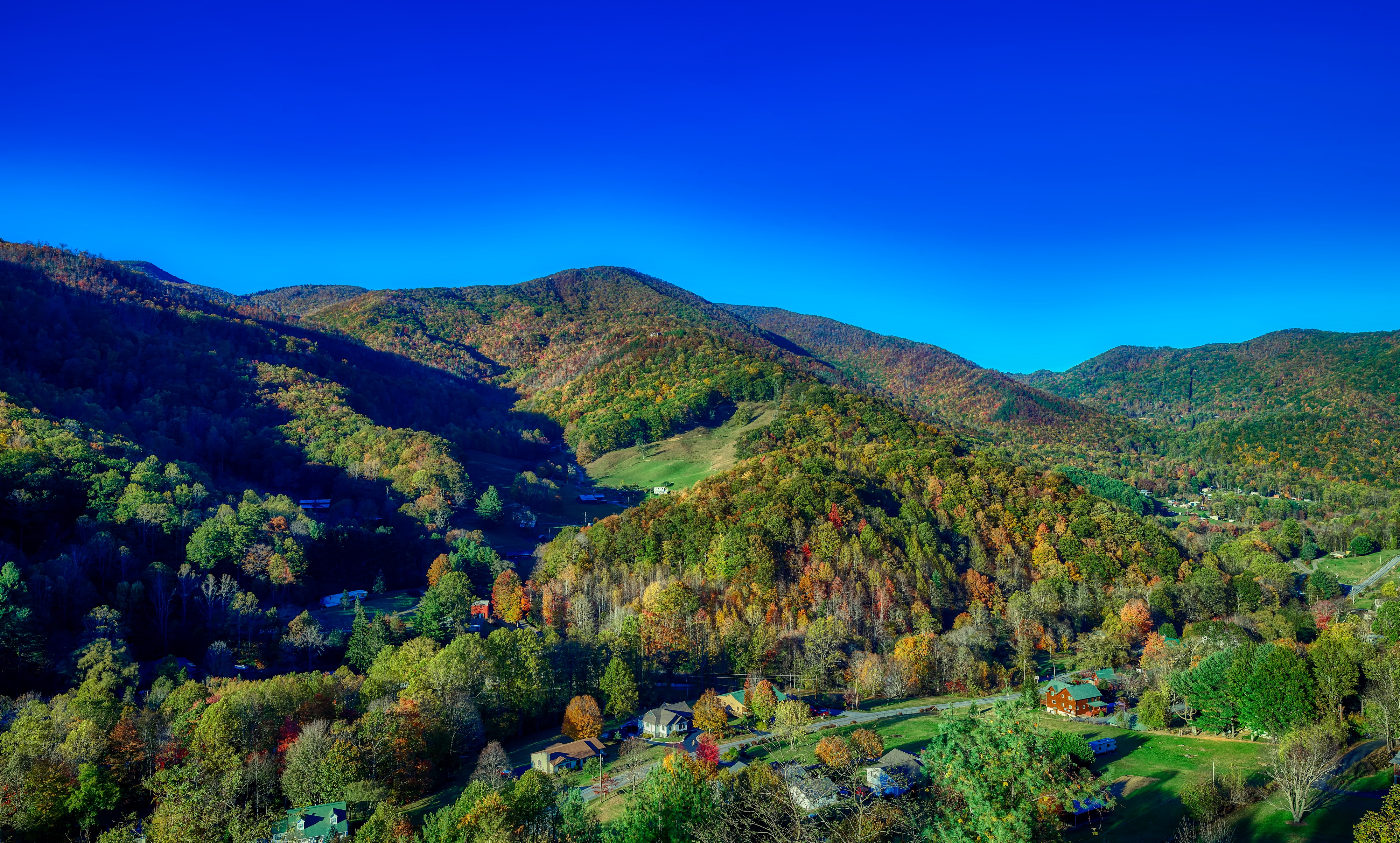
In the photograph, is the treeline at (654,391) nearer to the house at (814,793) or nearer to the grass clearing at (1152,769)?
the grass clearing at (1152,769)

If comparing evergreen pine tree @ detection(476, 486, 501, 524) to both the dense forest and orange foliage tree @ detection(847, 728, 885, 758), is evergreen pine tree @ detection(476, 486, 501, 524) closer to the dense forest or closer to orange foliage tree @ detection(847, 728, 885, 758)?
the dense forest

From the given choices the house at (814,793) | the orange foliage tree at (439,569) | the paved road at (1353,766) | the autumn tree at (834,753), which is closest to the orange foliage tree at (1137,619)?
the paved road at (1353,766)

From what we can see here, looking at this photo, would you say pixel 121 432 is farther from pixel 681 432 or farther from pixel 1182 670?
pixel 1182 670

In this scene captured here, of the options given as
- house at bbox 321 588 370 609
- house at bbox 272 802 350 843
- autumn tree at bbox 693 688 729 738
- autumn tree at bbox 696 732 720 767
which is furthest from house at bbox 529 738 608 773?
house at bbox 321 588 370 609

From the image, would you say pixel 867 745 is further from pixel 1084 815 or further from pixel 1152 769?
pixel 1152 769

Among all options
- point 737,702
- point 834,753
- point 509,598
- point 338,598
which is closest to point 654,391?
point 509,598

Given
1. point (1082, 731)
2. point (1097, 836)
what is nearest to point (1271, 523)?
point (1082, 731)

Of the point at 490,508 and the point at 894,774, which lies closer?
the point at 894,774
